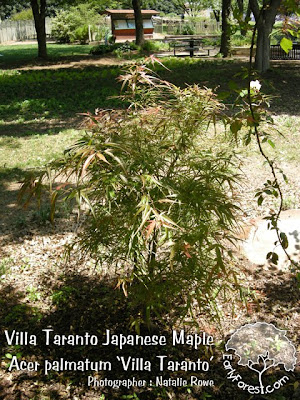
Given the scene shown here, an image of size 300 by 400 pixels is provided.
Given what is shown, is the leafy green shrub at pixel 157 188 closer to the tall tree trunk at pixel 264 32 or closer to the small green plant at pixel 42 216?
the small green plant at pixel 42 216

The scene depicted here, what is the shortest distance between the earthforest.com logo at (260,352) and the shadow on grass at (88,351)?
0.04 m

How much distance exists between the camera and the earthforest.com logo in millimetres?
2908

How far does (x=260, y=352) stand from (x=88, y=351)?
3.80ft

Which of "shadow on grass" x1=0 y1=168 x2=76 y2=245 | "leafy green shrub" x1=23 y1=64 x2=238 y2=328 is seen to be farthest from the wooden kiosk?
"leafy green shrub" x1=23 y1=64 x2=238 y2=328

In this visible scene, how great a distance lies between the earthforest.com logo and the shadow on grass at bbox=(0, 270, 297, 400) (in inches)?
1.7

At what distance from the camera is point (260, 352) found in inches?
121

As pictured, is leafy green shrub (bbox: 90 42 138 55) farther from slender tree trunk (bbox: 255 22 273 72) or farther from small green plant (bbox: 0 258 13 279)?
small green plant (bbox: 0 258 13 279)

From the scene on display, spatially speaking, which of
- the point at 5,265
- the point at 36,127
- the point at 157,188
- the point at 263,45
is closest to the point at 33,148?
the point at 36,127

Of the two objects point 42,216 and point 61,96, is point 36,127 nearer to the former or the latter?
point 61,96

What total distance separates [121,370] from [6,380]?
73 centimetres

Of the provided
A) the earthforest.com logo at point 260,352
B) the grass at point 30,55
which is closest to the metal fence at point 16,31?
the grass at point 30,55

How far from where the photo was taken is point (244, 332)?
3.25 meters

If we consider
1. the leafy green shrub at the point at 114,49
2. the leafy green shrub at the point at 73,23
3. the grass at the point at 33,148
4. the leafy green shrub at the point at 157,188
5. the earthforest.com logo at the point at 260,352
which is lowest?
the earthforest.com logo at the point at 260,352

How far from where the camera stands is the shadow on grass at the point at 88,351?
286 cm
